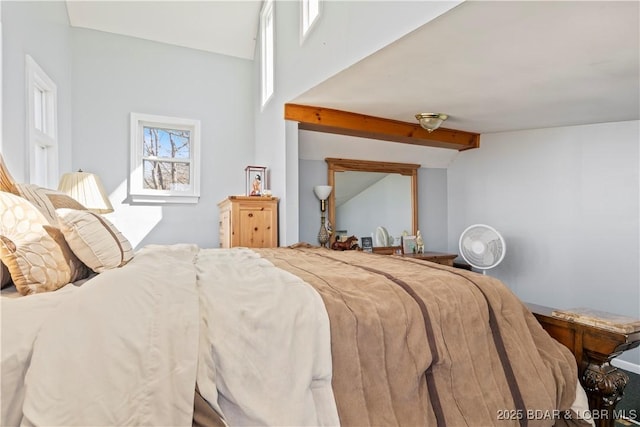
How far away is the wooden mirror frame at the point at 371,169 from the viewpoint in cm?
378

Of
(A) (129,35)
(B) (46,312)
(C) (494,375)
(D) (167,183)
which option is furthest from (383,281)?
(A) (129,35)

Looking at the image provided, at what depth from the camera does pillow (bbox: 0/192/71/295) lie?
101 cm

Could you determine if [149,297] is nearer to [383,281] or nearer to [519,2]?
[383,281]

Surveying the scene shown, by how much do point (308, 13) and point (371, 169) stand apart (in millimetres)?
1705

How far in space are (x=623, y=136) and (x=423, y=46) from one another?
85.2 inches

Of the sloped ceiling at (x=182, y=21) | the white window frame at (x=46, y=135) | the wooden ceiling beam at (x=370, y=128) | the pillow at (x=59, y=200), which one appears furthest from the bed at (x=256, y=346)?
the sloped ceiling at (x=182, y=21)

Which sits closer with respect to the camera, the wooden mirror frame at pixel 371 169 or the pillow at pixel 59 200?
the pillow at pixel 59 200

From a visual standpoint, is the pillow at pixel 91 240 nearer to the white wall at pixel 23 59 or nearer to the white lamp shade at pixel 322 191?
the white wall at pixel 23 59

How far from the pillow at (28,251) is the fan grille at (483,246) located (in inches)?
120

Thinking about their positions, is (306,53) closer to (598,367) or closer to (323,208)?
(323,208)

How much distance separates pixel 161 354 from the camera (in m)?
0.80

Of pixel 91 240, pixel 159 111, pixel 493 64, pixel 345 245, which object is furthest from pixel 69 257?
pixel 159 111

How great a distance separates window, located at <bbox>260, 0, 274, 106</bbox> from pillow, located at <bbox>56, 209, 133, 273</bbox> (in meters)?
2.52

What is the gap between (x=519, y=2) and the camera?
4.63ft
